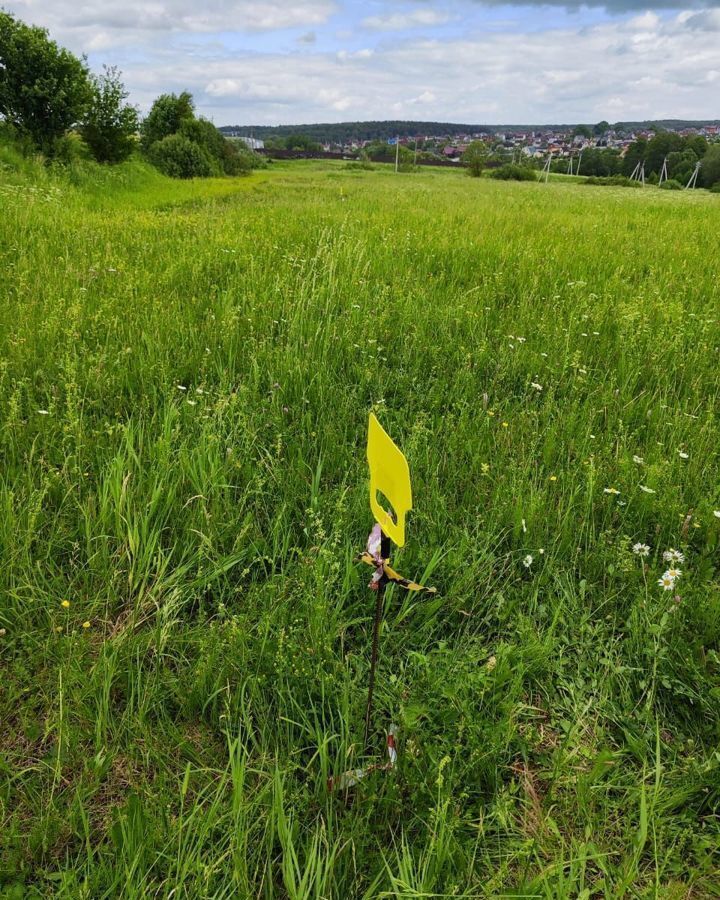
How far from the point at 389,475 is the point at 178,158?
3120cm

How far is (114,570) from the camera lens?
182cm

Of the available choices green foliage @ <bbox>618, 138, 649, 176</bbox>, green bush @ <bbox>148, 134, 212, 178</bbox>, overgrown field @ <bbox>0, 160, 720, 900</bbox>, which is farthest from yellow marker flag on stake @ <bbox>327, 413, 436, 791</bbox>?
green foliage @ <bbox>618, 138, 649, 176</bbox>

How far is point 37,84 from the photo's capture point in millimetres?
15258

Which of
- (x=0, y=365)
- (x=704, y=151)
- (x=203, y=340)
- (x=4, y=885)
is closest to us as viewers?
(x=4, y=885)

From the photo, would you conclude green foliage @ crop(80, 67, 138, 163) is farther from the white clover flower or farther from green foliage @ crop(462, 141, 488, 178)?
green foliage @ crop(462, 141, 488, 178)

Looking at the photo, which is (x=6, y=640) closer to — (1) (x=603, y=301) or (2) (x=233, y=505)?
(2) (x=233, y=505)

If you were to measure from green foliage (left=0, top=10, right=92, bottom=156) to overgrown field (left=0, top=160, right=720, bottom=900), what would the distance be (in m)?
16.2

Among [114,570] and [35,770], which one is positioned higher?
[114,570]

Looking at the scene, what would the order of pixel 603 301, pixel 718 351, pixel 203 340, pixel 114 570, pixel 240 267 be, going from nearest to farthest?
1. pixel 114 570
2. pixel 203 340
3. pixel 718 351
4. pixel 603 301
5. pixel 240 267

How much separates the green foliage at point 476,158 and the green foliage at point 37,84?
177ft

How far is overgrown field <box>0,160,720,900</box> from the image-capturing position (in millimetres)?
1211

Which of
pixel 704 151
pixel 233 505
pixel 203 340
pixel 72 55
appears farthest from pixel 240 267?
pixel 704 151

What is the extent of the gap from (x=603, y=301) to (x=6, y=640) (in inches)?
163

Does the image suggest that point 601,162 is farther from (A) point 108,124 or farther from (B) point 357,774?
(B) point 357,774
